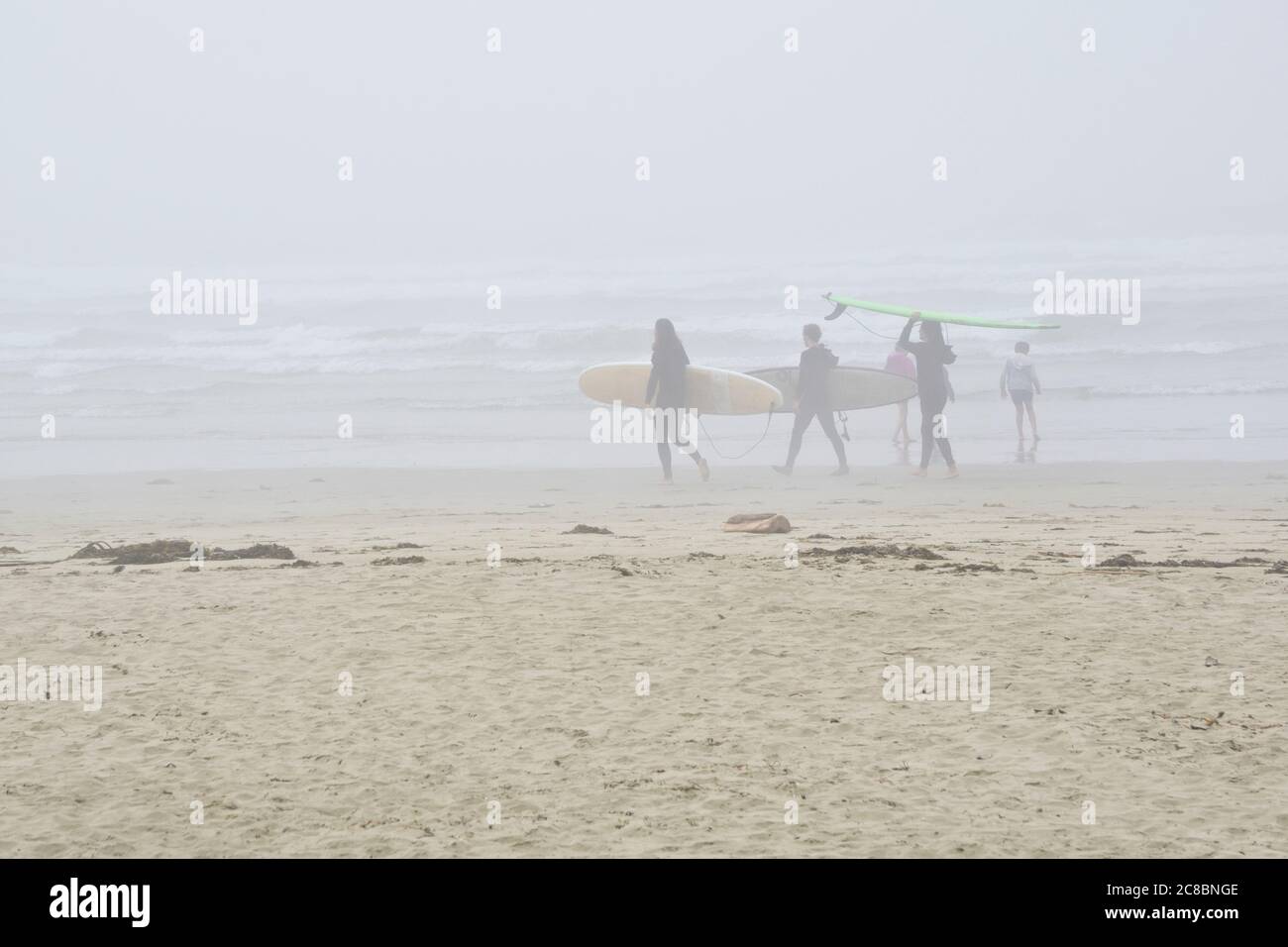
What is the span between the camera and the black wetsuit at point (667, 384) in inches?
549

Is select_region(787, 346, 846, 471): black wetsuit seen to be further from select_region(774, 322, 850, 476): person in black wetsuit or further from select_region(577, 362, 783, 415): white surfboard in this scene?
select_region(577, 362, 783, 415): white surfboard

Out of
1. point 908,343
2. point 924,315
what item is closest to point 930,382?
point 908,343

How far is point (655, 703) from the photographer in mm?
5129

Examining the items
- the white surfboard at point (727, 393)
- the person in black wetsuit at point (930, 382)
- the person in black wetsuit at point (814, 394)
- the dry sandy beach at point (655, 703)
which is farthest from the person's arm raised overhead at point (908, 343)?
the dry sandy beach at point (655, 703)

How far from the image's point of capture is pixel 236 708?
202 inches

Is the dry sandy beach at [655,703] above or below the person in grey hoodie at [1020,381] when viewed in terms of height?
below

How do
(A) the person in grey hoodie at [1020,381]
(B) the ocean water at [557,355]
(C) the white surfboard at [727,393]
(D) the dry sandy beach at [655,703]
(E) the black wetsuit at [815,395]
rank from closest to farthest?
(D) the dry sandy beach at [655,703], (E) the black wetsuit at [815,395], (C) the white surfboard at [727,393], (A) the person in grey hoodie at [1020,381], (B) the ocean water at [557,355]

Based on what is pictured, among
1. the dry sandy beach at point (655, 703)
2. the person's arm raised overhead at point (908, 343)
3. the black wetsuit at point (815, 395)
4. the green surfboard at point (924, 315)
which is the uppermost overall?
the green surfboard at point (924, 315)

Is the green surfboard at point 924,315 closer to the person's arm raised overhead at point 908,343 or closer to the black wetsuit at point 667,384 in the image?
the person's arm raised overhead at point 908,343

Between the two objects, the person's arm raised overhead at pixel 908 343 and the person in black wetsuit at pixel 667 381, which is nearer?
the person's arm raised overhead at pixel 908 343

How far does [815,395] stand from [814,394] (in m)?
0.01

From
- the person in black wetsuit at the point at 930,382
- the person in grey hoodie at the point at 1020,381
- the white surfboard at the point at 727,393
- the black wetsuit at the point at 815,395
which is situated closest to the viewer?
the person in black wetsuit at the point at 930,382

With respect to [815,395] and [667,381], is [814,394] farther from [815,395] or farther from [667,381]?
[667,381]

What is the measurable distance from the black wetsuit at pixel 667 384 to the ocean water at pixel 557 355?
153cm
